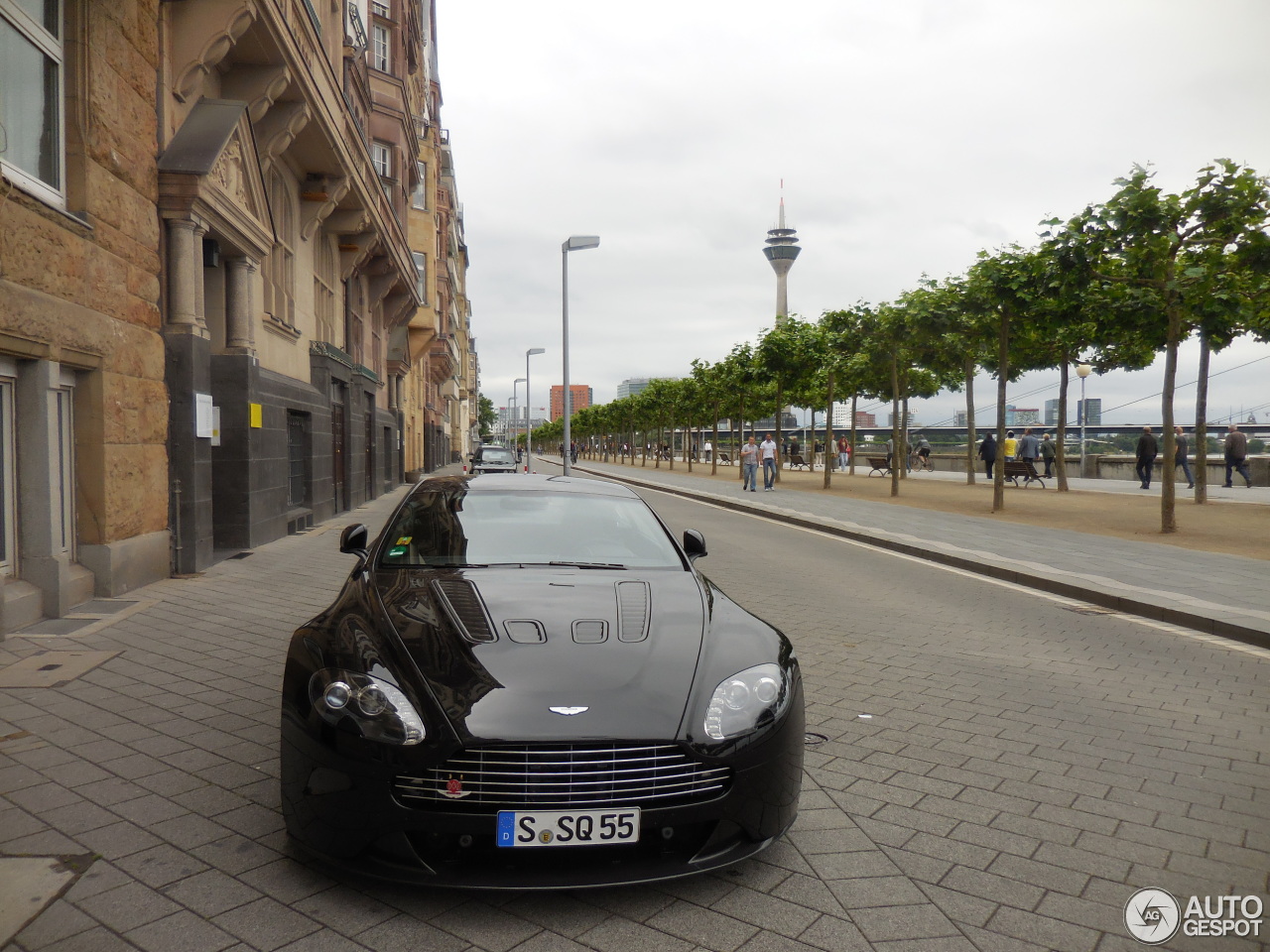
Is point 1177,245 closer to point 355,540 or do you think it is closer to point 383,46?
point 355,540

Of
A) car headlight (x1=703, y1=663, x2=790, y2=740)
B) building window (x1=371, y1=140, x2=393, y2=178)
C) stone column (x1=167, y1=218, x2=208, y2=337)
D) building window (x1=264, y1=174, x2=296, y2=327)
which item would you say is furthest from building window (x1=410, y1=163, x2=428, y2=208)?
car headlight (x1=703, y1=663, x2=790, y2=740)

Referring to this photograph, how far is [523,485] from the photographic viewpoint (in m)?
5.36

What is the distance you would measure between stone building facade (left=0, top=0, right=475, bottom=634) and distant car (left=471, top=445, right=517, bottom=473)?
62.0 ft

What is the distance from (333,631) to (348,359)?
17826mm

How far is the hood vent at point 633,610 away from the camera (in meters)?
3.46

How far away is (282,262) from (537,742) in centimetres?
1422

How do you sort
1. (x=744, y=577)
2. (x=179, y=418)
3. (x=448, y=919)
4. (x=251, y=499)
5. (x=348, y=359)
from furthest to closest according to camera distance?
(x=348, y=359)
(x=251, y=499)
(x=744, y=577)
(x=179, y=418)
(x=448, y=919)

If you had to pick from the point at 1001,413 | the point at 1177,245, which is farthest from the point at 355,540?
the point at 1001,413

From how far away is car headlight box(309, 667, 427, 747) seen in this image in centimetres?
287

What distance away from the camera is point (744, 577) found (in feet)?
35.1

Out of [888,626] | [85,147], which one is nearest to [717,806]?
[888,626]

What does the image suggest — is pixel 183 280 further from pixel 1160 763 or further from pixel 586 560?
pixel 1160 763

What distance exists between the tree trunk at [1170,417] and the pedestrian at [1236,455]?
1420cm

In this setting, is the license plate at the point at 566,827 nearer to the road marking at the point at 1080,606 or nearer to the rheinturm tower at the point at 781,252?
the road marking at the point at 1080,606
